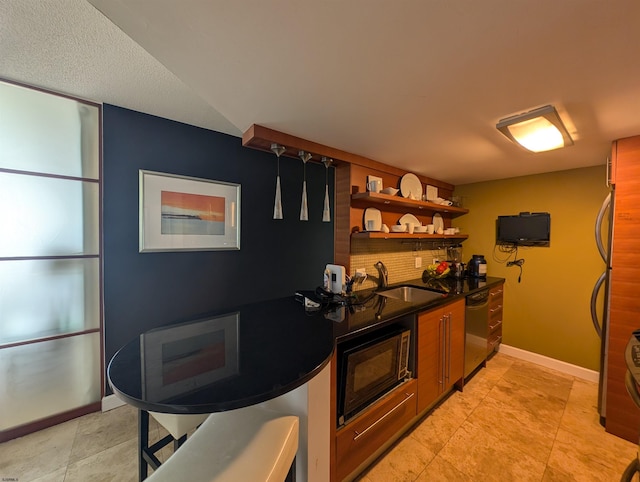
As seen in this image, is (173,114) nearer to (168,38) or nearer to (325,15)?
(168,38)

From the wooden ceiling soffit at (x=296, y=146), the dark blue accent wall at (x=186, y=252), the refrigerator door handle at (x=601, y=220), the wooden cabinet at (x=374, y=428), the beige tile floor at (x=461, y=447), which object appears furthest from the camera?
the dark blue accent wall at (x=186, y=252)

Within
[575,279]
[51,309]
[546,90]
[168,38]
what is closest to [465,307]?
[575,279]

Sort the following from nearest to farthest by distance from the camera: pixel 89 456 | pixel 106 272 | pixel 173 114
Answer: pixel 89 456 → pixel 106 272 → pixel 173 114

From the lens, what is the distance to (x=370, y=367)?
1.44 m

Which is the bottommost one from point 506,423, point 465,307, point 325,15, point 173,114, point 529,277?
point 506,423

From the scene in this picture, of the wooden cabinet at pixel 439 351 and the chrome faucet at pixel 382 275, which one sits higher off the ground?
the chrome faucet at pixel 382 275

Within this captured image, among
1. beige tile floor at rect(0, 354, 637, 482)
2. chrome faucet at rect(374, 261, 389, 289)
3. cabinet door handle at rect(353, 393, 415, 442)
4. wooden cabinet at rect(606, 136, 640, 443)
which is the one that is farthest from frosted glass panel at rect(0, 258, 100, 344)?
wooden cabinet at rect(606, 136, 640, 443)

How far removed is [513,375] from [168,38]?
3651mm

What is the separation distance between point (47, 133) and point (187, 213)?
1.02 metres

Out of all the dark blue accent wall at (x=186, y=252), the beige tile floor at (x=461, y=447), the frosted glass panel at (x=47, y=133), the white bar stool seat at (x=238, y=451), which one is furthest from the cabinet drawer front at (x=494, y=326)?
the frosted glass panel at (x=47, y=133)

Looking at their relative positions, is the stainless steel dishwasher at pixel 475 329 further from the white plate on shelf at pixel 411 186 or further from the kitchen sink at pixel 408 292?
the white plate on shelf at pixel 411 186

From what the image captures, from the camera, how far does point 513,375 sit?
2.54m

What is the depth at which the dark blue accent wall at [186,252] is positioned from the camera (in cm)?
196

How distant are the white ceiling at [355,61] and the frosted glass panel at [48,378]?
1.84 m
